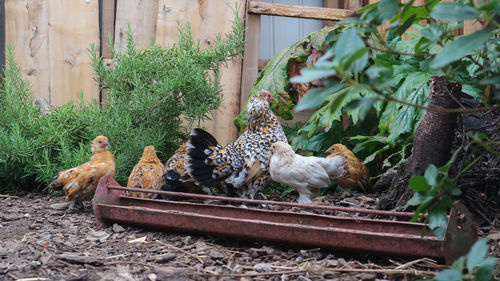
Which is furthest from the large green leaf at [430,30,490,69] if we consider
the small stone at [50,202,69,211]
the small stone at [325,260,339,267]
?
the small stone at [50,202,69,211]

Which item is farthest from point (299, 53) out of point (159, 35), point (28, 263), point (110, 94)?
point (28, 263)

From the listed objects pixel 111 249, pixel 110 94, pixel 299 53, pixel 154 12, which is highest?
pixel 154 12

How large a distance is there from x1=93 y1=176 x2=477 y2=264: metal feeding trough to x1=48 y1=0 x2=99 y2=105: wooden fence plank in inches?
68.6

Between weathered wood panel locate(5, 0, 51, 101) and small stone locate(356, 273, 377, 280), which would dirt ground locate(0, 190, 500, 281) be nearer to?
small stone locate(356, 273, 377, 280)

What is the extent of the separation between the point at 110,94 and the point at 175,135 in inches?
25.6

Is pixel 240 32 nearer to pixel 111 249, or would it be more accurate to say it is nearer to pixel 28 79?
pixel 28 79

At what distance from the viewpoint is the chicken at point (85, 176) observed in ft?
10.7

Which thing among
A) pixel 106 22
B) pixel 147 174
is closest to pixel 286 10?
pixel 106 22

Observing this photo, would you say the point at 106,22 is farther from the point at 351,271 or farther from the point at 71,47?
the point at 351,271

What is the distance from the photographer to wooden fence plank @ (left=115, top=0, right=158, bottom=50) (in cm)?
433

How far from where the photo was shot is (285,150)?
337 cm

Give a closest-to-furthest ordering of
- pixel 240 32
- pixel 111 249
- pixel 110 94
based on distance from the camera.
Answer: pixel 111 249 → pixel 110 94 → pixel 240 32

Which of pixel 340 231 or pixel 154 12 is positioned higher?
pixel 154 12

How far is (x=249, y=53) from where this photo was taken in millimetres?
4465
